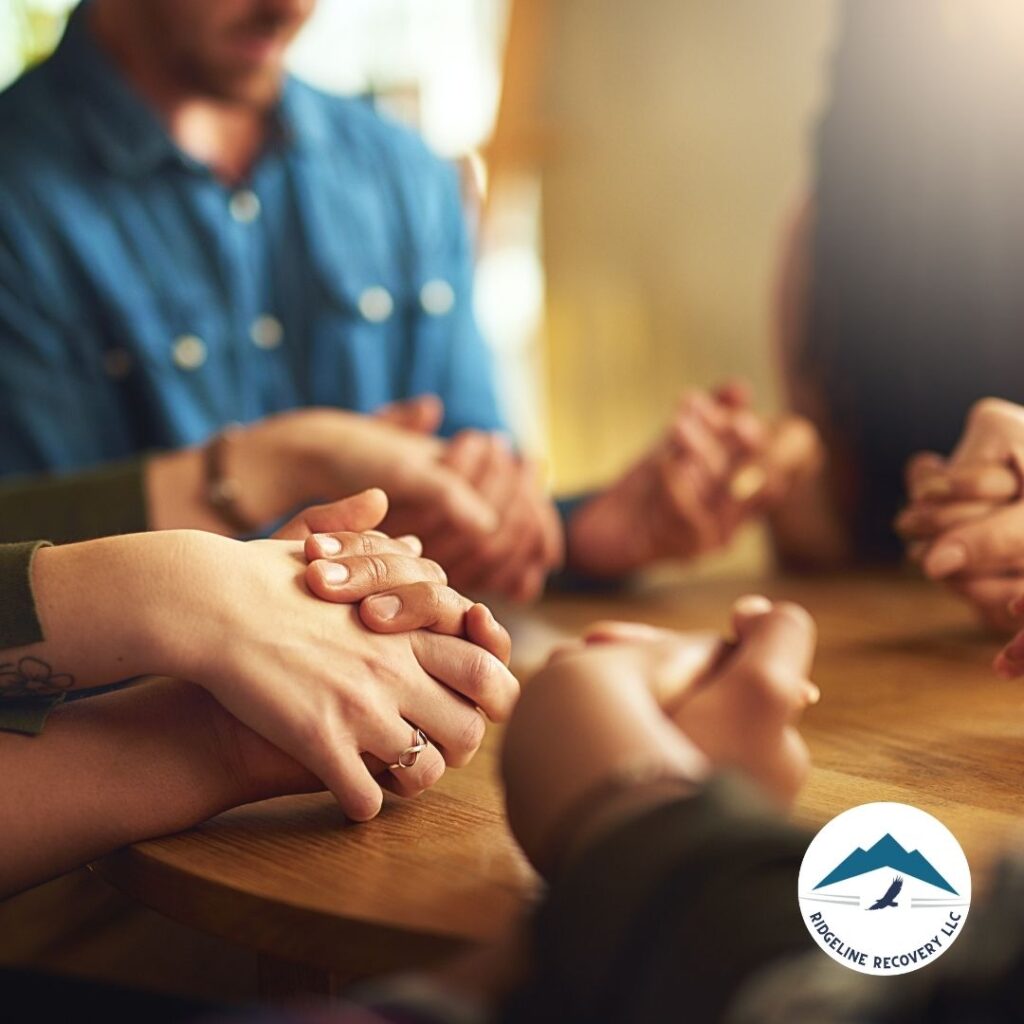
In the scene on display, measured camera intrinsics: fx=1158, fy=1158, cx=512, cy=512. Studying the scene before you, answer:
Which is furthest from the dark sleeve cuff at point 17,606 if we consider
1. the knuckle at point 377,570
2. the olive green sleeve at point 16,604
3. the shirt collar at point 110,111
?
the shirt collar at point 110,111

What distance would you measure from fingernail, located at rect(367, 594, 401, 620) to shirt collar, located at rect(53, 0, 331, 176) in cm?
78

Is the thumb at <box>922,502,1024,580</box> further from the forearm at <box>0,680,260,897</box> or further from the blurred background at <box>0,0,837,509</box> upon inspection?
the blurred background at <box>0,0,837,509</box>

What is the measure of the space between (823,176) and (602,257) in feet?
5.61

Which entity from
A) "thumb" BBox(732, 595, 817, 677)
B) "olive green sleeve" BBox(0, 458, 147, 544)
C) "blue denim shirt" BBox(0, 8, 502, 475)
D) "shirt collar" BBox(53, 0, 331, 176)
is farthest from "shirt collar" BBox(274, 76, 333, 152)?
"thumb" BBox(732, 595, 817, 677)

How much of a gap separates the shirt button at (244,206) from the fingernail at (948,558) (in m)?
0.81

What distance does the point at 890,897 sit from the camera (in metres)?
0.29

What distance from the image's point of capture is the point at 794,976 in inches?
9.5

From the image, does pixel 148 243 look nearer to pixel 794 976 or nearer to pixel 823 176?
pixel 823 176

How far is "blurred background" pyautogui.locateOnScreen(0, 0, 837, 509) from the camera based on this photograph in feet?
7.21

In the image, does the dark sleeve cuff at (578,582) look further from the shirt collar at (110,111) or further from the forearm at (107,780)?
the forearm at (107,780)

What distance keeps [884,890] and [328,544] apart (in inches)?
8.3

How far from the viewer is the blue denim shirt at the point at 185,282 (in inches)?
39.8

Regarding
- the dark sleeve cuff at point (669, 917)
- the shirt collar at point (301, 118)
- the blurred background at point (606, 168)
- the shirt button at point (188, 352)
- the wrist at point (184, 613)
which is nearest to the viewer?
the dark sleeve cuff at point (669, 917)

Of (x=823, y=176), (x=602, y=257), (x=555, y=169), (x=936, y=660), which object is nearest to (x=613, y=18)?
(x=555, y=169)
